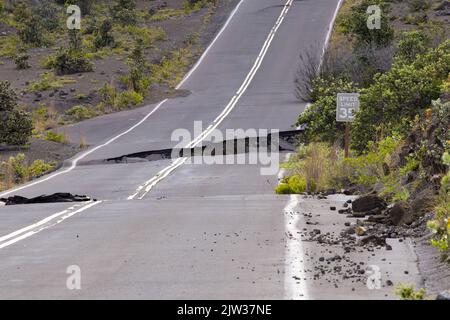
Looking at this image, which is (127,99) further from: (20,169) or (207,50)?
(20,169)

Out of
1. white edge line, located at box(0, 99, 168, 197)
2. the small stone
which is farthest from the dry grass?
the small stone

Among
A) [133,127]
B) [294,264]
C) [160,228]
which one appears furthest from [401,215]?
[133,127]

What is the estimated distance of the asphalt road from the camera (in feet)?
32.2

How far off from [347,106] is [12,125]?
14803mm

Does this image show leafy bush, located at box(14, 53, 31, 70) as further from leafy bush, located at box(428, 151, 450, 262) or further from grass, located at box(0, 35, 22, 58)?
leafy bush, located at box(428, 151, 450, 262)

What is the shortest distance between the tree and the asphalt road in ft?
8.15

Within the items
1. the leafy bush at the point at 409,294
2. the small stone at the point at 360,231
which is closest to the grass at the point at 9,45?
the small stone at the point at 360,231

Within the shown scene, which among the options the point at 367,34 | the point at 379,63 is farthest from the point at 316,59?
the point at 379,63

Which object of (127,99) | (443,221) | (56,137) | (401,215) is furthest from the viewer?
(127,99)

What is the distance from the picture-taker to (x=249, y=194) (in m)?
22.5

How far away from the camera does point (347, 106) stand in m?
23.6
